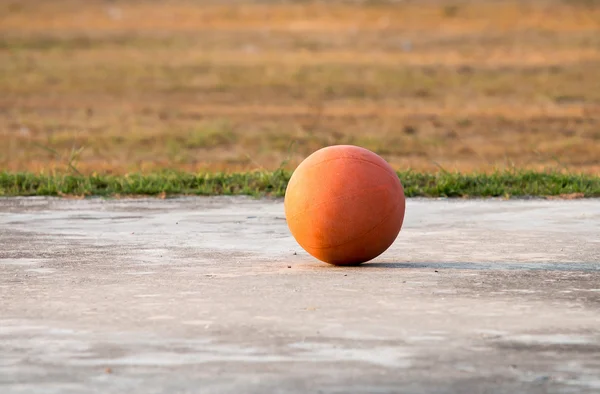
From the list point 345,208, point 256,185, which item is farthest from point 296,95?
point 345,208

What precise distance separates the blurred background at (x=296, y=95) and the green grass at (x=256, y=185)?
2.06ft

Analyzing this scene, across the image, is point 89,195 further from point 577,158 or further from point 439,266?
point 577,158

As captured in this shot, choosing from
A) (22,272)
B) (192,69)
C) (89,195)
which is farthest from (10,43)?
(22,272)

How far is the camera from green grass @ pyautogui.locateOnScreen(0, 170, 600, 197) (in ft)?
50.8

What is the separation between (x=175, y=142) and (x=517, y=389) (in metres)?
19.7

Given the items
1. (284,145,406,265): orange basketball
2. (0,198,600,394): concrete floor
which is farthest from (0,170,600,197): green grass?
(284,145,406,265): orange basketball

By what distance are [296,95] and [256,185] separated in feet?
A: 69.5

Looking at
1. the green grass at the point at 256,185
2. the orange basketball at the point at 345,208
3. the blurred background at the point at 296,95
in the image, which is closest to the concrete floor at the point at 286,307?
the orange basketball at the point at 345,208

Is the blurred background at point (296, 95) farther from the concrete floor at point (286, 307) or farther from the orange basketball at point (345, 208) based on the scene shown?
the orange basketball at point (345, 208)

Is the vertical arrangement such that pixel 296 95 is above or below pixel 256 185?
below

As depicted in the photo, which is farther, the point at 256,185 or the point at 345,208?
the point at 256,185

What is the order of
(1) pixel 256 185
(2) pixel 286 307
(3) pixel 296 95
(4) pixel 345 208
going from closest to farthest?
(2) pixel 286 307 → (4) pixel 345 208 → (1) pixel 256 185 → (3) pixel 296 95

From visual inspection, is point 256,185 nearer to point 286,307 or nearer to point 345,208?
point 345,208

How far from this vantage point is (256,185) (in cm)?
1598
